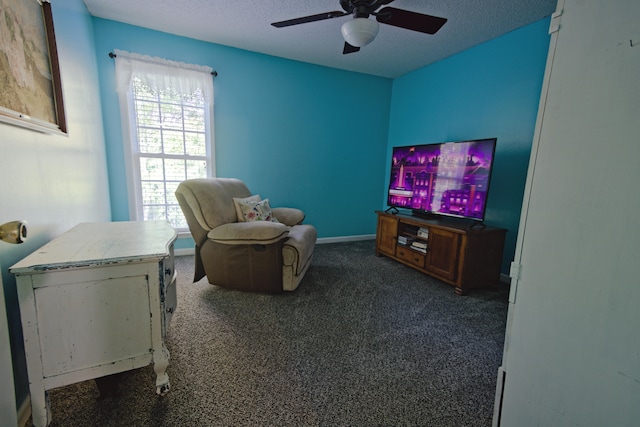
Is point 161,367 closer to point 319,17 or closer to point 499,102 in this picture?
point 319,17

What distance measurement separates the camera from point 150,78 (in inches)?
109

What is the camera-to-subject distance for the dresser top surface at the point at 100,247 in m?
0.91

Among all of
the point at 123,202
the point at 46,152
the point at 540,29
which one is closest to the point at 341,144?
the point at 540,29

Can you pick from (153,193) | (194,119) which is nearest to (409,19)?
(194,119)

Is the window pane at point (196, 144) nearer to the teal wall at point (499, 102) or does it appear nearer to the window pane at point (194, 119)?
the window pane at point (194, 119)

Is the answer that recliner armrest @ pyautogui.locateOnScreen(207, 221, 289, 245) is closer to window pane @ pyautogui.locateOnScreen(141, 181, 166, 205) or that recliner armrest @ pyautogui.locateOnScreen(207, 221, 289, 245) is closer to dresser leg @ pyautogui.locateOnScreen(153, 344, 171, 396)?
dresser leg @ pyautogui.locateOnScreen(153, 344, 171, 396)

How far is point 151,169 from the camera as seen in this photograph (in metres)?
2.97

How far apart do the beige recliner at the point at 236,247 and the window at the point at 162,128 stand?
1065mm

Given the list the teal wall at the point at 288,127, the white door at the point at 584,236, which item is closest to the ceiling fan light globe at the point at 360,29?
the white door at the point at 584,236

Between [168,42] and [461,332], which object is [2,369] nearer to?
[461,332]

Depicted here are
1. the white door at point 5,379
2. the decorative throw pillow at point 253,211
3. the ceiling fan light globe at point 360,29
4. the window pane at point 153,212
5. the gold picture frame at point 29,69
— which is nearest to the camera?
the white door at point 5,379

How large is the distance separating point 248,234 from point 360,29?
5.57 ft

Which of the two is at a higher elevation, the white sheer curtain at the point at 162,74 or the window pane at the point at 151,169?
the white sheer curtain at the point at 162,74

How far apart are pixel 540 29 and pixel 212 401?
3704 millimetres
